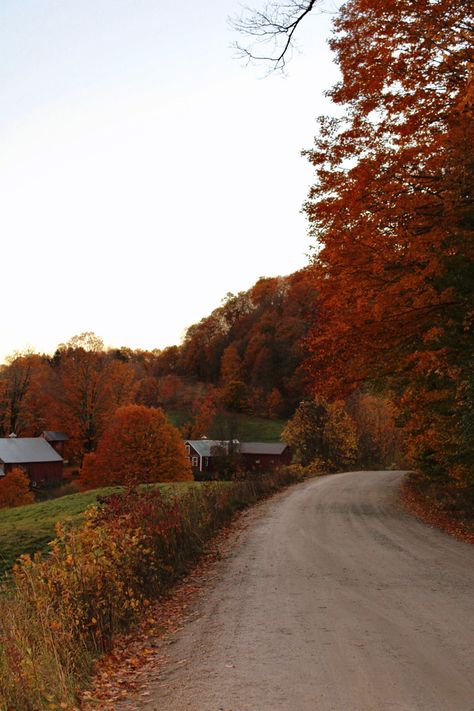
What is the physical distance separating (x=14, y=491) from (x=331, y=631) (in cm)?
4516

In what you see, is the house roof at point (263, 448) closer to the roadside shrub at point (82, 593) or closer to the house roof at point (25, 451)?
the house roof at point (25, 451)

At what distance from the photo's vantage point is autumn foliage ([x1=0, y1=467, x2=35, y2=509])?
4734 centimetres

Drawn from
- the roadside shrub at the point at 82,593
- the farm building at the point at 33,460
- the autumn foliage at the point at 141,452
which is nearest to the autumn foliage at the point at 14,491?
the autumn foliage at the point at 141,452

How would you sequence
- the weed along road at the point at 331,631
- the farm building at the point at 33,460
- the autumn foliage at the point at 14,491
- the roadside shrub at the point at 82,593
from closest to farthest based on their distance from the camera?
the weed along road at the point at 331,631 → the roadside shrub at the point at 82,593 → the autumn foliage at the point at 14,491 → the farm building at the point at 33,460

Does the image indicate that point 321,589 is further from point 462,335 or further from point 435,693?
point 462,335

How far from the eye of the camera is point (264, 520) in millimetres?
17016

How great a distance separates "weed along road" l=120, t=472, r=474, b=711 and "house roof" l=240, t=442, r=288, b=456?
54.7m

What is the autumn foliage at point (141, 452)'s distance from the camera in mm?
45875

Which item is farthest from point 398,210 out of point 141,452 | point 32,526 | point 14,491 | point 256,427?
point 256,427

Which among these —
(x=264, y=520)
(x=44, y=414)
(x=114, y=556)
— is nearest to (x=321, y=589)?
(x=114, y=556)

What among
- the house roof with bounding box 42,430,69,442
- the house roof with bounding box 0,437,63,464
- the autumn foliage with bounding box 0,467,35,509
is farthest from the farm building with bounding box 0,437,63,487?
the autumn foliage with bounding box 0,467,35,509

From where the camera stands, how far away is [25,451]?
62.8 meters

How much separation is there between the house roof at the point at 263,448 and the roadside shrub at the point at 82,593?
182 ft

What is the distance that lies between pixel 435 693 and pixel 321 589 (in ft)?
12.7
